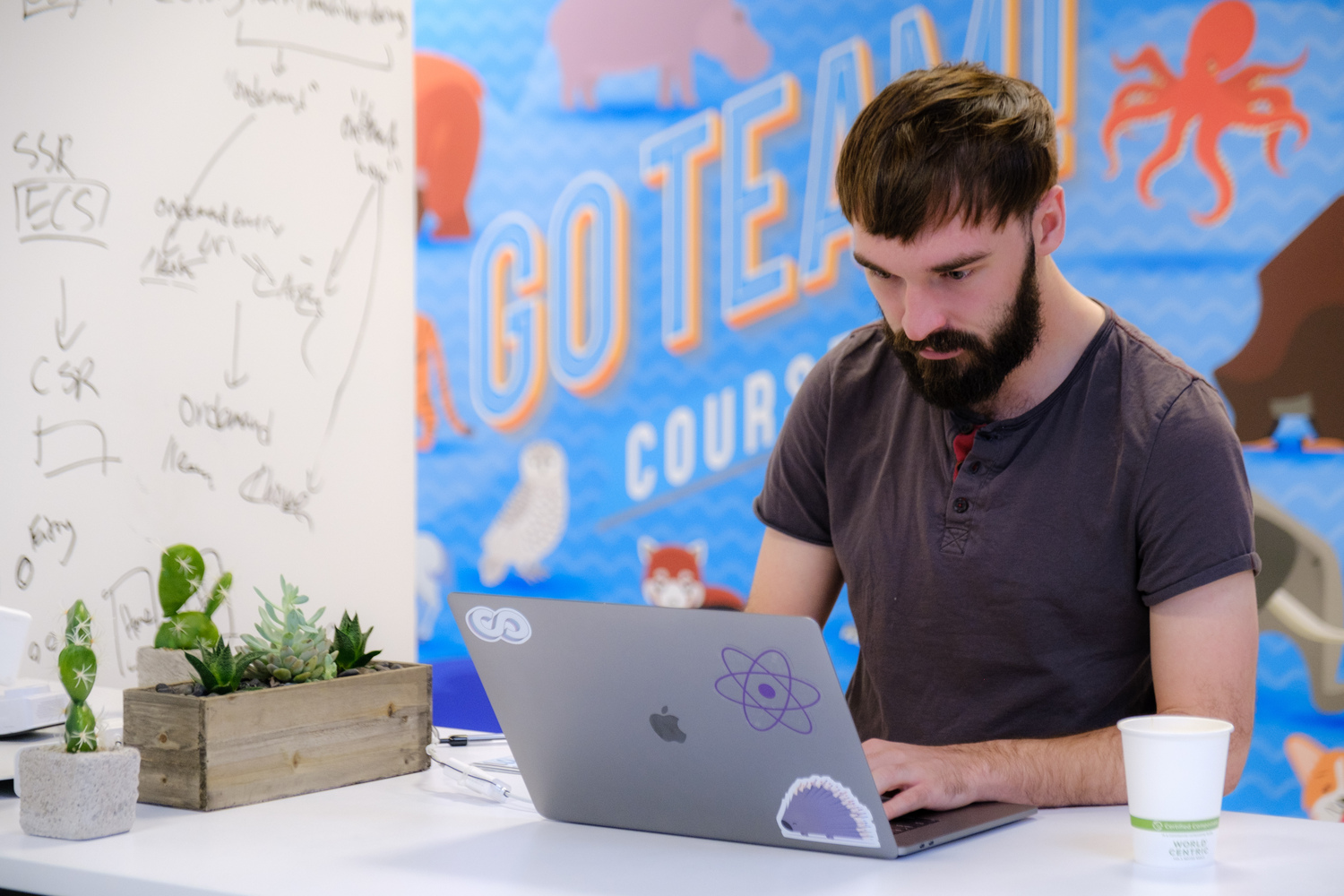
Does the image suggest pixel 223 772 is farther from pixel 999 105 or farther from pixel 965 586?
pixel 999 105

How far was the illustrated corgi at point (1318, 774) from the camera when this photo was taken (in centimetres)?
242

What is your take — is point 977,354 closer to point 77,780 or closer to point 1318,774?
point 77,780

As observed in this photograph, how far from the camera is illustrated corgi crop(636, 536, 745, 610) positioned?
9.96 feet

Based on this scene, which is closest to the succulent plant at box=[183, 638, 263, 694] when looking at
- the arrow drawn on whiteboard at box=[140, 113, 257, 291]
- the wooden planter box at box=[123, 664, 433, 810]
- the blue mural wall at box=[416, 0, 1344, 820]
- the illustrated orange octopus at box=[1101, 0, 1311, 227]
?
the wooden planter box at box=[123, 664, 433, 810]

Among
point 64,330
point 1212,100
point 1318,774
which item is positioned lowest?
point 1318,774

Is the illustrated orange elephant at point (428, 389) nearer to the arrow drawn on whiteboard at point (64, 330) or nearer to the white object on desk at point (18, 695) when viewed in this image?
the arrow drawn on whiteboard at point (64, 330)

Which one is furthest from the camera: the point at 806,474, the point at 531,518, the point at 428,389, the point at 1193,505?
the point at 428,389

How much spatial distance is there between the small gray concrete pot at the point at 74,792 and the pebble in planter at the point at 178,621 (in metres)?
0.30

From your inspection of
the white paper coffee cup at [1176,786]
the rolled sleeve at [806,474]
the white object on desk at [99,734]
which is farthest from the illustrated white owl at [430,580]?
the white paper coffee cup at [1176,786]

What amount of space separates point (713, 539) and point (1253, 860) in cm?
212

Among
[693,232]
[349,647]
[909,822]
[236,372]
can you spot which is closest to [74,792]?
[349,647]

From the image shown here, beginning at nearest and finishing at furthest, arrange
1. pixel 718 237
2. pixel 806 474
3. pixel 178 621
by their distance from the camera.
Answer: pixel 178 621, pixel 806 474, pixel 718 237

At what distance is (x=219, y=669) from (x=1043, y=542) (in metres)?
0.85

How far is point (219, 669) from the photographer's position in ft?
3.78
